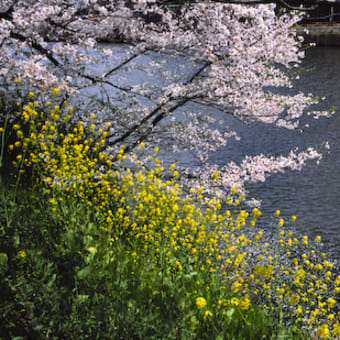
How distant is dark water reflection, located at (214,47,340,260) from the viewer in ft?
42.2

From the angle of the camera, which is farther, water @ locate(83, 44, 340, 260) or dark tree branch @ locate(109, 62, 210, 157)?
water @ locate(83, 44, 340, 260)

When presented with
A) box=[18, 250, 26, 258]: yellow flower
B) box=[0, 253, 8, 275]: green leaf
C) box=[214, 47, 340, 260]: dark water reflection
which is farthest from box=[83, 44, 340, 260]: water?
box=[0, 253, 8, 275]: green leaf

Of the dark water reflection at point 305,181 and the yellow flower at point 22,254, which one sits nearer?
the yellow flower at point 22,254

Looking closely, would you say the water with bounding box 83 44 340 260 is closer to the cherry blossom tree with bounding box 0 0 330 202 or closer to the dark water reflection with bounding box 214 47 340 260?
the dark water reflection with bounding box 214 47 340 260

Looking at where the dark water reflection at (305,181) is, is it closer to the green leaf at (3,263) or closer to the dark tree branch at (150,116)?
the dark tree branch at (150,116)

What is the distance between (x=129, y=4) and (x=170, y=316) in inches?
238

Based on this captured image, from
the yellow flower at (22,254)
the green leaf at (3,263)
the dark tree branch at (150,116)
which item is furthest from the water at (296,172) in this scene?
the green leaf at (3,263)

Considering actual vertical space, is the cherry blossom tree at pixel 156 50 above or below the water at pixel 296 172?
above

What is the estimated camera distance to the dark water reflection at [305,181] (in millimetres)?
12875

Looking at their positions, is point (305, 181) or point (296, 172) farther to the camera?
point (296, 172)

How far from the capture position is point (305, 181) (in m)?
15.5

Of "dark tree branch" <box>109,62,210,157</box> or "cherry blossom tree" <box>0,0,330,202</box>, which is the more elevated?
"cherry blossom tree" <box>0,0,330,202</box>

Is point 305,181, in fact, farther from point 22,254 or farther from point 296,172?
point 22,254

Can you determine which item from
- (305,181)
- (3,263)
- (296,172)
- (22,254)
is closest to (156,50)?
(22,254)
